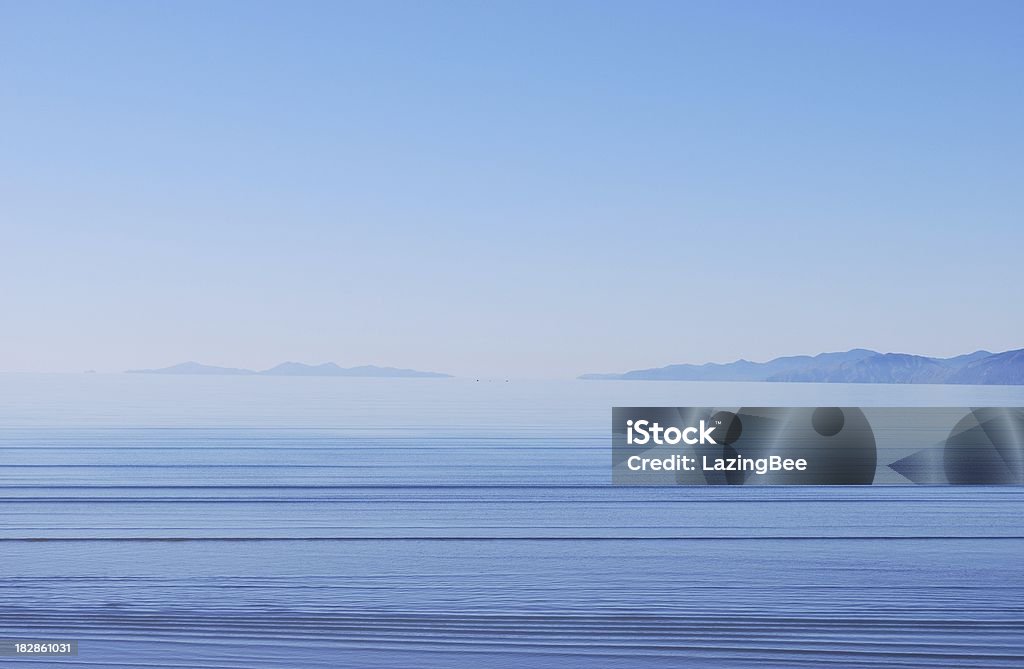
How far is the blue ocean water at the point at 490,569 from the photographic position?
4.33 meters

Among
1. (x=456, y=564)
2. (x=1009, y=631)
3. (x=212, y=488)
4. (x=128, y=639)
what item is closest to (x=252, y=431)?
(x=212, y=488)

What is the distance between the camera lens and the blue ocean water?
14.2 ft

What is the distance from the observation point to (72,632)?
4.50 meters

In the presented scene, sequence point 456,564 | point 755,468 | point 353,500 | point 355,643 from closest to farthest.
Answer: point 355,643
point 456,564
point 353,500
point 755,468

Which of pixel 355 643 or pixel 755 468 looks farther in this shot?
pixel 755 468

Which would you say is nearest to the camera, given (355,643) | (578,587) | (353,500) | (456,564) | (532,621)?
(355,643)

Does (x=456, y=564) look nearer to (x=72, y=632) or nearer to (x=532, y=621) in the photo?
(x=532, y=621)

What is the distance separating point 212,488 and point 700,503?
13.9 ft

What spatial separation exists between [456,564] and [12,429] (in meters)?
12.5

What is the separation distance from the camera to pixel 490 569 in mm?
5754
